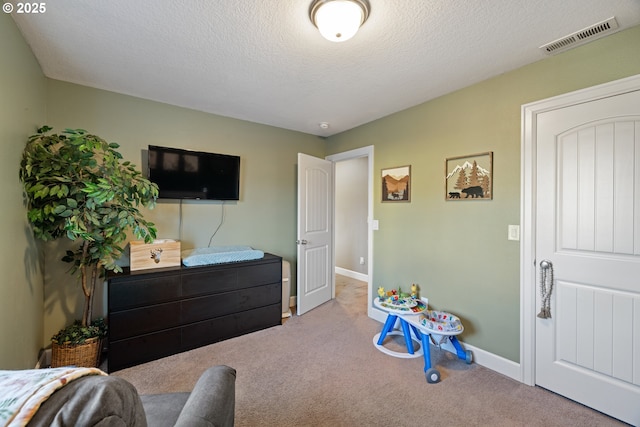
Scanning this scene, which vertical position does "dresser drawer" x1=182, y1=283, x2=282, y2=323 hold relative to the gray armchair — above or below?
below

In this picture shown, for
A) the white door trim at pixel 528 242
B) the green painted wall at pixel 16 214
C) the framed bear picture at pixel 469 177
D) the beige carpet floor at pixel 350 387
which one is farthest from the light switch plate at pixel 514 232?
the green painted wall at pixel 16 214

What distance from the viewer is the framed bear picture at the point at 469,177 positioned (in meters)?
2.23

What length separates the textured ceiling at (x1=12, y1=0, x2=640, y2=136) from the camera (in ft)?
4.80

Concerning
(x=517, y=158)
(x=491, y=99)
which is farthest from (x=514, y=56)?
(x=517, y=158)

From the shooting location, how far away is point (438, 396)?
1859 millimetres

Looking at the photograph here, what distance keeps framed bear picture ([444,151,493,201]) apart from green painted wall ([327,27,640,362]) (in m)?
0.05

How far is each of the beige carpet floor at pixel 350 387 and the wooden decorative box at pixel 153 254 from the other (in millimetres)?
808

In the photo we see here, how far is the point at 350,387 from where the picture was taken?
195cm

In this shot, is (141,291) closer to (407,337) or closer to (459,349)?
(407,337)

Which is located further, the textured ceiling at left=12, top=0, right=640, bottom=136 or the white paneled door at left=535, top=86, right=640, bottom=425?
the white paneled door at left=535, top=86, right=640, bottom=425

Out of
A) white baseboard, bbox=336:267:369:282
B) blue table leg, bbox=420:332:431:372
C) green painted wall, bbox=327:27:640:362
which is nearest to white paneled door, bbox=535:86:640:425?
green painted wall, bbox=327:27:640:362

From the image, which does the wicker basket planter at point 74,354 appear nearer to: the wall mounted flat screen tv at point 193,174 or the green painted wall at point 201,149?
the green painted wall at point 201,149

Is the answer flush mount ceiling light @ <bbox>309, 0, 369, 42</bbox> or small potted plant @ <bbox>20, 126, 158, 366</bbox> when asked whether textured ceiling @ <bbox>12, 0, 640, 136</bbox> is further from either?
small potted plant @ <bbox>20, 126, 158, 366</bbox>

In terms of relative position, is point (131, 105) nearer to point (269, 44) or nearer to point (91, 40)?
point (91, 40)
